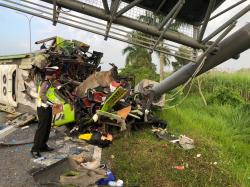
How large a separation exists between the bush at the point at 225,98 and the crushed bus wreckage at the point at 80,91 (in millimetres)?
5640

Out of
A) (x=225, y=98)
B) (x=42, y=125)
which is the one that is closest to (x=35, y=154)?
(x=42, y=125)

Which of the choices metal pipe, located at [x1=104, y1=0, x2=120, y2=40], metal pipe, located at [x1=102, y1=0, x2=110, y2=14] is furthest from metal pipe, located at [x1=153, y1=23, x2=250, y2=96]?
metal pipe, located at [x1=102, y1=0, x2=110, y2=14]

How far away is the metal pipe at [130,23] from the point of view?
5273 millimetres

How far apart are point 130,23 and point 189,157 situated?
13.9ft

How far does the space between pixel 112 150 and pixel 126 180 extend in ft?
6.54

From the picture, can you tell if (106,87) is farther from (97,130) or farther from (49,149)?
(49,149)

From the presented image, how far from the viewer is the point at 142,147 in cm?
932

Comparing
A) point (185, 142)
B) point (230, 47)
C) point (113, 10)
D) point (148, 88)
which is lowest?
point (185, 142)

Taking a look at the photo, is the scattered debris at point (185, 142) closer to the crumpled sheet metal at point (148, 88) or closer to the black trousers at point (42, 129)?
the black trousers at point (42, 129)

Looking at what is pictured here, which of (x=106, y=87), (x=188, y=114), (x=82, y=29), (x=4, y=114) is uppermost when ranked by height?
(x=82, y=29)

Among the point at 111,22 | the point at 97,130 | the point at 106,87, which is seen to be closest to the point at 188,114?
the point at 106,87

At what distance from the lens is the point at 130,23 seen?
18.2 feet

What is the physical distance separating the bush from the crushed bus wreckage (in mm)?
5640

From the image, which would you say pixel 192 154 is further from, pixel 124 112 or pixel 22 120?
pixel 22 120
